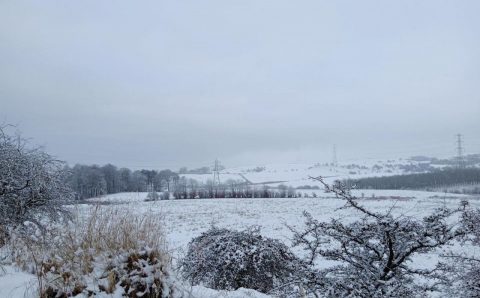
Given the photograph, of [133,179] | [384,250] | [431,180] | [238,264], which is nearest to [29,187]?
[238,264]

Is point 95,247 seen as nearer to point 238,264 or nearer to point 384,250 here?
point 384,250

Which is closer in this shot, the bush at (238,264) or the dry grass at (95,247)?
the dry grass at (95,247)

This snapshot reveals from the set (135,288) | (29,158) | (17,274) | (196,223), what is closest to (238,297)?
(135,288)

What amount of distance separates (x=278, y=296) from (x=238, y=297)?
1.61 ft

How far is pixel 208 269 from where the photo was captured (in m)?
7.64

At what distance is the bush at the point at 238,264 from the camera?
24.4 ft

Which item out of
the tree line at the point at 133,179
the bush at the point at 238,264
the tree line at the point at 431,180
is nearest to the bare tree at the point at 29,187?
the bush at the point at 238,264

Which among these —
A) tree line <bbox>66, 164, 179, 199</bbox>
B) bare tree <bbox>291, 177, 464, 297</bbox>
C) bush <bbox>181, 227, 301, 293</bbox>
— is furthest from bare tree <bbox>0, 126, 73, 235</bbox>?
tree line <bbox>66, 164, 179, 199</bbox>

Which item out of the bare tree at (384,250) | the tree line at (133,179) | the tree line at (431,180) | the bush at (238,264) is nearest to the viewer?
the bare tree at (384,250)

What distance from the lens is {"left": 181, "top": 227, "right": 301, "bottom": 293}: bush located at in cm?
743

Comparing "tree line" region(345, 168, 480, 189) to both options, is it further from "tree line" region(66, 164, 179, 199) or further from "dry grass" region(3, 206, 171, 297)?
"dry grass" region(3, 206, 171, 297)

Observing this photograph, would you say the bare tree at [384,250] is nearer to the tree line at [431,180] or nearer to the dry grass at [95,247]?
the dry grass at [95,247]

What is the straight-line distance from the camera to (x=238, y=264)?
293 inches

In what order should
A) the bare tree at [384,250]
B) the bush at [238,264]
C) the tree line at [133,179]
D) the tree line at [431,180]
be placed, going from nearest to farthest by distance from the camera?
the bare tree at [384,250] → the bush at [238,264] → the tree line at [133,179] → the tree line at [431,180]
